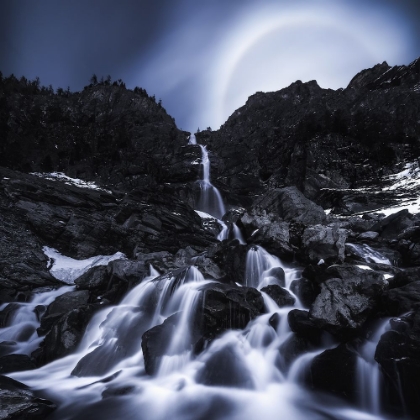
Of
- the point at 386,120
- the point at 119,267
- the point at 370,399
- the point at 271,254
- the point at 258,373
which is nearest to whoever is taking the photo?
the point at 370,399

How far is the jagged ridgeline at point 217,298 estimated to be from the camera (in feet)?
26.5

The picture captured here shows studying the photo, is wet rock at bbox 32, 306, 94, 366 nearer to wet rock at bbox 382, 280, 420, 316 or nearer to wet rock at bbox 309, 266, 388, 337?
wet rock at bbox 309, 266, 388, 337

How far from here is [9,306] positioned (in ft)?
52.4

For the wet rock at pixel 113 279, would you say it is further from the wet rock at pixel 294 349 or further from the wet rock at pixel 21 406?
the wet rock at pixel 294 349

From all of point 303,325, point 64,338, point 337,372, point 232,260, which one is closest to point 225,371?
point 303,325

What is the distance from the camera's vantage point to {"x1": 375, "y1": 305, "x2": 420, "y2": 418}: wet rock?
7.08 metres

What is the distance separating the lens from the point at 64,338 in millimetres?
11852

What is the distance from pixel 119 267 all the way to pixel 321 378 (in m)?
12.4

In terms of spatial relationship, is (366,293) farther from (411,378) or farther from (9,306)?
(9,306)

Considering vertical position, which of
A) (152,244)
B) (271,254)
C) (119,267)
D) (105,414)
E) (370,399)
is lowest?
(105,414)

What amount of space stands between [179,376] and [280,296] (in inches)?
227

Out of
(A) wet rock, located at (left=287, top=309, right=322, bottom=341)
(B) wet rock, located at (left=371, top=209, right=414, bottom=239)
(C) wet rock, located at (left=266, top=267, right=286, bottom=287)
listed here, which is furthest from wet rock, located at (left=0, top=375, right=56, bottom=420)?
(B) wet rock, located at (left=371, top=209, right=414, bottom=239)

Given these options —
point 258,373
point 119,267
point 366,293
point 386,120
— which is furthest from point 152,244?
point 386,120

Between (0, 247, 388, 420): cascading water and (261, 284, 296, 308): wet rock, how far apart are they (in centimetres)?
27
